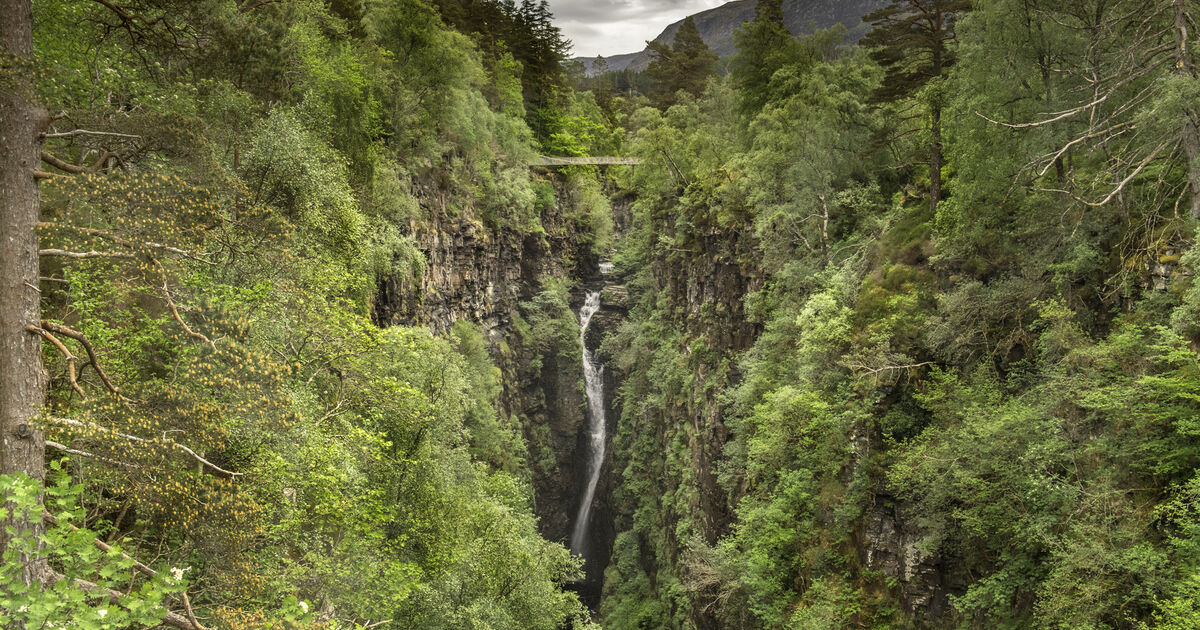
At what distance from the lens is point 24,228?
6.37m

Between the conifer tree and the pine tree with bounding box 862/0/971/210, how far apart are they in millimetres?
29684

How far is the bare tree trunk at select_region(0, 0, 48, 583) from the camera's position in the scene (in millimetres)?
6156

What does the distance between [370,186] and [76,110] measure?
16.5 metres

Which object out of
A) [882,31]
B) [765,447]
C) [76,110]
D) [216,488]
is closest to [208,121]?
[76,110]

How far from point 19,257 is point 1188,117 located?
700 inches

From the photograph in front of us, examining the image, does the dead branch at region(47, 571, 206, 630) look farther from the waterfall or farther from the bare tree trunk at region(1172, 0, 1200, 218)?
the waterfall

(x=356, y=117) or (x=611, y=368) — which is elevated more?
(x=356, y=117)

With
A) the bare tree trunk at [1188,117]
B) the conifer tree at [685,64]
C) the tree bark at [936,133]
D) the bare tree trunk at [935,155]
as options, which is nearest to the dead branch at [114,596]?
the bare tree trunk at [1188,117]

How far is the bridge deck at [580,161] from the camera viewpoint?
171ft

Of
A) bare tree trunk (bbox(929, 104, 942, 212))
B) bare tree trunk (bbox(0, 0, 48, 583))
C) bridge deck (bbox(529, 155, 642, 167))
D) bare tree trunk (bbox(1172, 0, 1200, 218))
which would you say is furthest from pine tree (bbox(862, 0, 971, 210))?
bridge deck (bbox(529, 155, 642, 167))

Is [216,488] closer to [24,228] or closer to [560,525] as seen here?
[24,228]

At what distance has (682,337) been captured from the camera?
37.3m

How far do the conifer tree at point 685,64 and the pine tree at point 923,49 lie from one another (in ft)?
97.4

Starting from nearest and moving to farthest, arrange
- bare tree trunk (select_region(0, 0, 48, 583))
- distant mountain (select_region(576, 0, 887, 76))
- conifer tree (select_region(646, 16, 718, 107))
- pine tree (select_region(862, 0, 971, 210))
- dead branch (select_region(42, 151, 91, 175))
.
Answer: bare tree trunk (select_region(0, 0, 48, 583)), dead branch (select_region(42, 151, 91, 175)), pine tree (select_region(862, 0, 971, 210)), conifer tree (select_region(646, 16, 718, 107)), distant mountain (select_region(576, 0, 887, 76))
